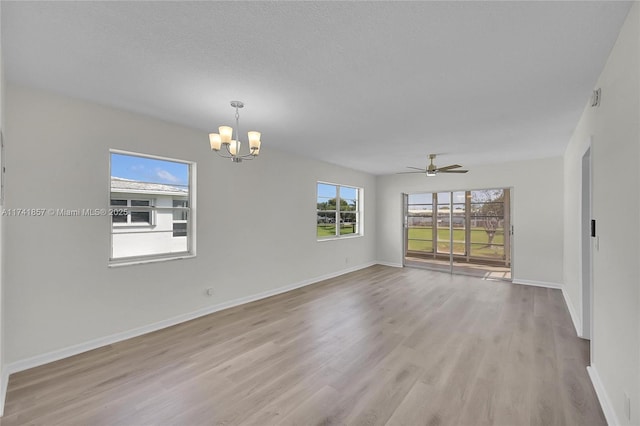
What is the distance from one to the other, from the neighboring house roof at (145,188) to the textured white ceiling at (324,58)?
33.0 inches

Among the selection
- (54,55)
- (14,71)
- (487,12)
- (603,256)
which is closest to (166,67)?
(54,55)

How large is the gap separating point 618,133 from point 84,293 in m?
4.70

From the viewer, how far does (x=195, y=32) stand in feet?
5.96

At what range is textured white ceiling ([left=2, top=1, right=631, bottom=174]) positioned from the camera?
5.39 ft

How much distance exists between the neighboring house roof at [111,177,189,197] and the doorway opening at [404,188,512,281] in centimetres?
581

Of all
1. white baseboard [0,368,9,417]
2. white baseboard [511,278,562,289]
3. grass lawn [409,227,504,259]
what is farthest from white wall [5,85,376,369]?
white baseboard [511,278,562,289]

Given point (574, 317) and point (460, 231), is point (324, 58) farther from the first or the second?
point (460, 231)

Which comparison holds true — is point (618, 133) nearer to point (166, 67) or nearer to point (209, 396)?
point (166, 67)

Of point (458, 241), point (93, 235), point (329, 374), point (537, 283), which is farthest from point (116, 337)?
point (458, 241)

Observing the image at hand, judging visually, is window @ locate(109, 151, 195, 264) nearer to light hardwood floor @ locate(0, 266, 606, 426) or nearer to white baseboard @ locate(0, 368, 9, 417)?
light hardwood floor @ locate(0, 266, 606, 426)

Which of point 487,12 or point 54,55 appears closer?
point 487,12

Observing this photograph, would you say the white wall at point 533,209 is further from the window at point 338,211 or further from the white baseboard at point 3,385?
the white baseboard at point 3,385

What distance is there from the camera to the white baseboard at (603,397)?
188 centimetres

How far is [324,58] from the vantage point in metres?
2.11
